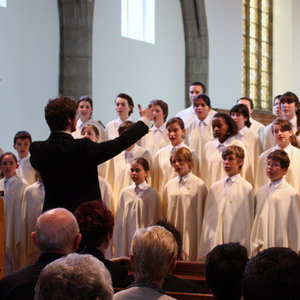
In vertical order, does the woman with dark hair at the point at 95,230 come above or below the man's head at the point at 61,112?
below

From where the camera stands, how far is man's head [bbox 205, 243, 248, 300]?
2.48 metres

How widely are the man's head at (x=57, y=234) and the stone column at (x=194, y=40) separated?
34.2 feet

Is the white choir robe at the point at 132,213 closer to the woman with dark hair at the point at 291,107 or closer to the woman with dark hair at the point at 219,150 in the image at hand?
the woman with dark hair at the point at 219,150

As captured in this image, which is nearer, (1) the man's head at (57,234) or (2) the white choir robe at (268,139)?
(1) the man's head at (57,234)

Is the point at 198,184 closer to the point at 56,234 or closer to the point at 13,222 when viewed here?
the point at 13,222

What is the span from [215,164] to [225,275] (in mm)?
4047

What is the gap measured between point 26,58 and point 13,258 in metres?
4.07

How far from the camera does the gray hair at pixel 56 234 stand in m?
2.81

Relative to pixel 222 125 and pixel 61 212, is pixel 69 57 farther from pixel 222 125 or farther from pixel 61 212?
pixel 61 212

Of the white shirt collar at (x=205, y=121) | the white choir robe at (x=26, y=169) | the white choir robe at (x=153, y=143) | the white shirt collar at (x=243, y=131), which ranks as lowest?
the white choir robe at (x=26, y=169)

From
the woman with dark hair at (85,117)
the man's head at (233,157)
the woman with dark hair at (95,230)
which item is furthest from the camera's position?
the woman with dark hair at (85,117)

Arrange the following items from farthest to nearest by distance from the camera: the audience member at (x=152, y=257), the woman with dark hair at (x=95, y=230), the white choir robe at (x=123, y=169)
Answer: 1. the white choir robe at (x=123, y=169)
2. the woman with dark hair at (x=95, y=230)
3. the audience member at (x=152, y=257)

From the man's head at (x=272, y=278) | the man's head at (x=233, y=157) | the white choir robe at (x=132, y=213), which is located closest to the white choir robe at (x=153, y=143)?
the white choir robe at (x=132, y=213)

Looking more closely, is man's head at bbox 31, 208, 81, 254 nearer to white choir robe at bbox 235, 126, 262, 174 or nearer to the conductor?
the conductor
